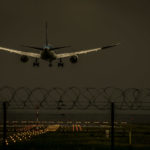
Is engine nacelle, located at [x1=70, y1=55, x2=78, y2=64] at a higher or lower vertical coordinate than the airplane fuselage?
lower

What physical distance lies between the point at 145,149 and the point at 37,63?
165ft

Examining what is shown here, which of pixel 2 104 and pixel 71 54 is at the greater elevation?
pixel 71 54

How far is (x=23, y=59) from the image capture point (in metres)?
69.4

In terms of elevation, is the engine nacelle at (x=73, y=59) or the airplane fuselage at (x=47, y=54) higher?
the airplane fuselage at (x=47, y=54)

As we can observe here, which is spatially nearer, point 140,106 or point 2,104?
point 140,106

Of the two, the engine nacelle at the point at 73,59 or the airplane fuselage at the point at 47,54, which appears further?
Result: the engine nacelle at the point at 73,59

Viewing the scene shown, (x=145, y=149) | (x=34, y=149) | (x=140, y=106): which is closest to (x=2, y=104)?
(x=140, y=106)

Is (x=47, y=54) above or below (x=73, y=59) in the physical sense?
above

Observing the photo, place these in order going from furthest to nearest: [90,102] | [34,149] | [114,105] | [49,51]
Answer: [49,51] < [34,149] < [114,105] < [90,102]

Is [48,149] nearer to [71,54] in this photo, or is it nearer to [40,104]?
[40,104]

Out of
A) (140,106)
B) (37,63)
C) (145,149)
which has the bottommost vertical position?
(145,149)

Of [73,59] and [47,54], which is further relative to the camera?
[73,59]

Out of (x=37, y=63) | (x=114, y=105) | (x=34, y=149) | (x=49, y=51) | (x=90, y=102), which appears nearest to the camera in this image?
(x=90, y=102)

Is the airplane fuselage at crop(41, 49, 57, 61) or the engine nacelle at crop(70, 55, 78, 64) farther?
the engine nacelle at crop(70, 55, 78, 64)
